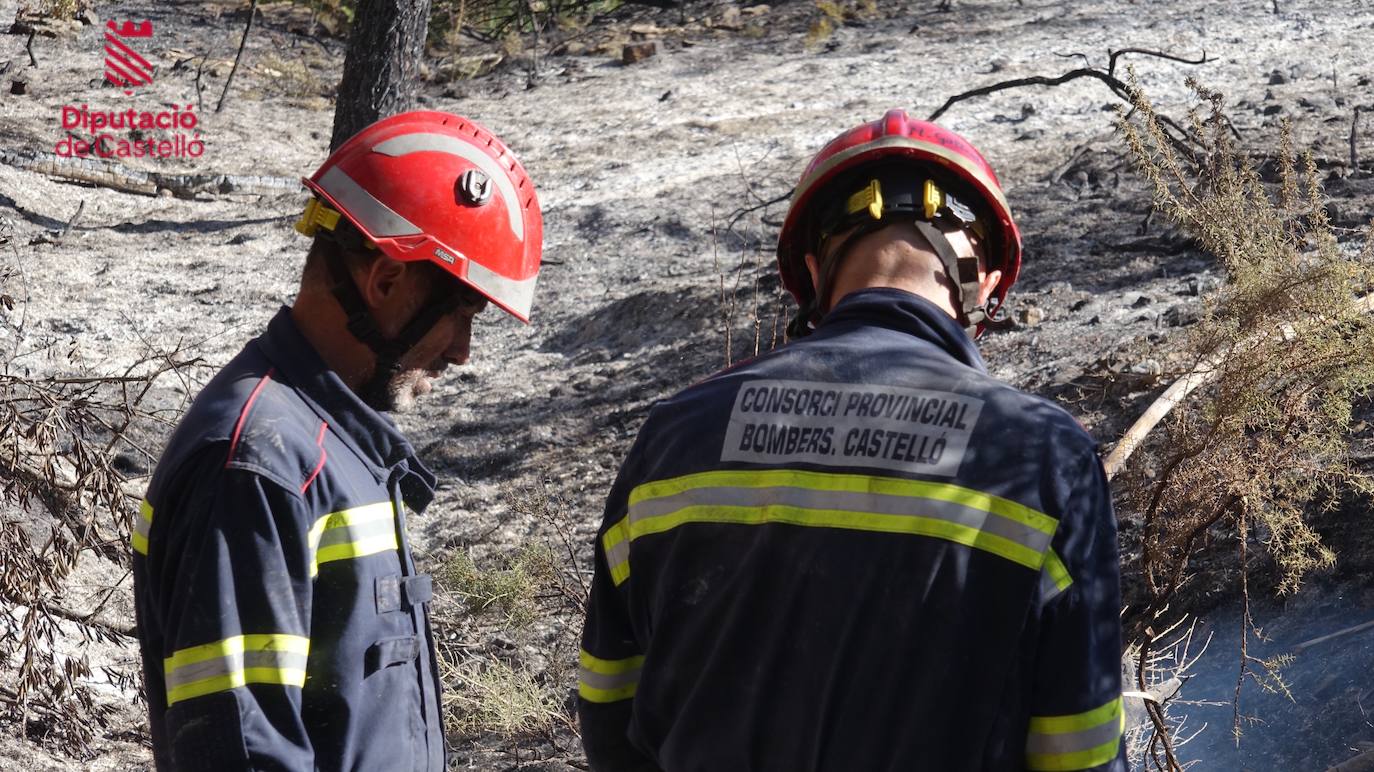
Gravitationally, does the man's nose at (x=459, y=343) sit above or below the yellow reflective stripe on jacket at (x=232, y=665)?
above

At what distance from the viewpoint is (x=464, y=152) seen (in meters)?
2.74

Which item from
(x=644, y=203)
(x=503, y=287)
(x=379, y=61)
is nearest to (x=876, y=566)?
(x=503, y=287)

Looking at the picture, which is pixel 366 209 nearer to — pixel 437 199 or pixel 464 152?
pixel 437 199

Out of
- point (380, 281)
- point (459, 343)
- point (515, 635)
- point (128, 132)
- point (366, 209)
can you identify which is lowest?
point (515, 635)

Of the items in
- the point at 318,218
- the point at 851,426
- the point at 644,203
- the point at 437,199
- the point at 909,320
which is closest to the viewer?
the point at 851,426

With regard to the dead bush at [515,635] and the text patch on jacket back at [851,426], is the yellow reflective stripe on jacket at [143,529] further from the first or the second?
the dead bush at [515,635]

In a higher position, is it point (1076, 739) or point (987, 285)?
point (987, 285)

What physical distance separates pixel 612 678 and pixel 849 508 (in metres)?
0.59

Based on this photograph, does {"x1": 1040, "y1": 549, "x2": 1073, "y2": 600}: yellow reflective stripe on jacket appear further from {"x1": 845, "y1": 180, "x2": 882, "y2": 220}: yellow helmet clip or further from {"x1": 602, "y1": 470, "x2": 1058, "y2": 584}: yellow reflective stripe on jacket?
{"x1": 845, "y1": 180, "x2": 882, "y2": 220}: yellow helmet clip

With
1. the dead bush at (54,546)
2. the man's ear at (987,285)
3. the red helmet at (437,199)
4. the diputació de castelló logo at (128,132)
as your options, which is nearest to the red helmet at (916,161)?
the man's ear at (987,285)

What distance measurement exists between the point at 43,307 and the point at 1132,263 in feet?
22.9

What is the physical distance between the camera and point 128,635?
212 inches

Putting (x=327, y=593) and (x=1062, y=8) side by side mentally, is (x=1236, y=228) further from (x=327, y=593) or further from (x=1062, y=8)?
(x=1062, y=8)

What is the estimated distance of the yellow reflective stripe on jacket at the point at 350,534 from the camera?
2096mm
